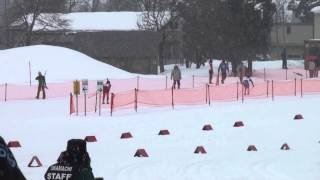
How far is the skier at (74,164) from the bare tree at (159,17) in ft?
204

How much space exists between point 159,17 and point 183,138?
50690 millimetres

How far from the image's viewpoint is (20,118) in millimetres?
27516

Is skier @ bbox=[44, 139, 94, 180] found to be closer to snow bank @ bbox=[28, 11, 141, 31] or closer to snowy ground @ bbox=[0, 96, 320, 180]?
snowy ground @ bbox=[0, 96, 320, 180]

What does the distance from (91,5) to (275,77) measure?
2948 inches

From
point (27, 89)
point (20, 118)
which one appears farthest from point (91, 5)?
point (20, 118)

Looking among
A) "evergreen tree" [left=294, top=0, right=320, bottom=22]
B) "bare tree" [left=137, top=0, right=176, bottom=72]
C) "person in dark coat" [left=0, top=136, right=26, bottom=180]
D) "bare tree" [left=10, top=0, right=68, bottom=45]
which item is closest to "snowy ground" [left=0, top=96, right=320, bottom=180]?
"person in dark coat" [left=0, top=136, right=26, bottom=180]

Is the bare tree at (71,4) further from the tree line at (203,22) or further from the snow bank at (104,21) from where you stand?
the tree line at (203,22)

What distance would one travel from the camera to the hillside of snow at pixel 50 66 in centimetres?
4956

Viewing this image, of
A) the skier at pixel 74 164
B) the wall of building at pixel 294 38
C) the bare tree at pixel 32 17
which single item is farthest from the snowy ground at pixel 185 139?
the wall of building at pixel 294 38

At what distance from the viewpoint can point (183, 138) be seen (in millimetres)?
20516

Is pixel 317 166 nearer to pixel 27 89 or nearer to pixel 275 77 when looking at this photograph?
pixel 27 89

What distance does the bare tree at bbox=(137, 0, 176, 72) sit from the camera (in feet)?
227

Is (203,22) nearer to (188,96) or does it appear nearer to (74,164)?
(188,96)

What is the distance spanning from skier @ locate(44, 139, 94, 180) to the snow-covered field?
7.77m
